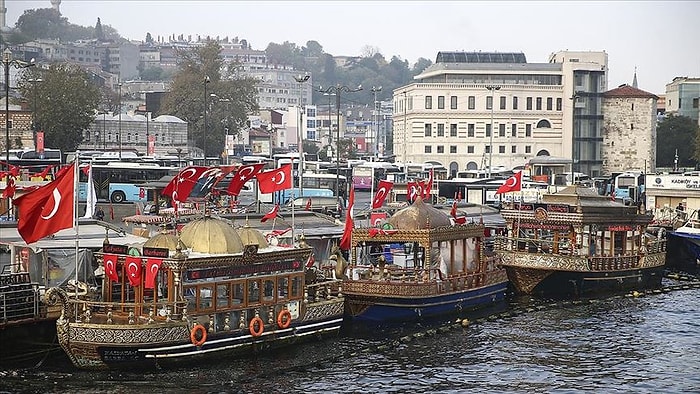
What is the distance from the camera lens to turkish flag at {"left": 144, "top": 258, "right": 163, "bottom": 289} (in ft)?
72.9

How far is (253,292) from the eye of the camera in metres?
23.9

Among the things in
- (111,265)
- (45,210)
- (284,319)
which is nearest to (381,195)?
(284,319)

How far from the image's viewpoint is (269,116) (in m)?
131

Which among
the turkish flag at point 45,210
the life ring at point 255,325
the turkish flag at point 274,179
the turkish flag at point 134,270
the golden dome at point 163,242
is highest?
the turkish flag at point 274,179

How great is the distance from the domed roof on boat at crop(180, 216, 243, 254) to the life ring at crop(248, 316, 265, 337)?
5.41 feet

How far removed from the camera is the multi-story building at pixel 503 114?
279 ft

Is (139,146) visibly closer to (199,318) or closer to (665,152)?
(665,152)

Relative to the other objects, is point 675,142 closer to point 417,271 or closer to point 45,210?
point 417,271

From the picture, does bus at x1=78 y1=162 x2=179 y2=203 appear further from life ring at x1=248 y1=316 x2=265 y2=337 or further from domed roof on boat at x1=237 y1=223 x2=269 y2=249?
life ring at x1=248 y1=316 x2=265 y2=337

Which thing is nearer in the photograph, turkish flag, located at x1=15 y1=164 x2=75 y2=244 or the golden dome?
turkish flag, located at x1=15 y1=164 x2=75 y2=244

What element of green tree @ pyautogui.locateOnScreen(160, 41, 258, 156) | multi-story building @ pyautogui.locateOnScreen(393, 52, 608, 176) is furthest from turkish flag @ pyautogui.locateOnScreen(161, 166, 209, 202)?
green tree @ pyautogui.locateOnScreen(160, 41, 258, 156)

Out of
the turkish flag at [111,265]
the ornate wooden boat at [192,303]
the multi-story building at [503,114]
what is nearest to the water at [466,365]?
the ornate wooden boat at [192,303]

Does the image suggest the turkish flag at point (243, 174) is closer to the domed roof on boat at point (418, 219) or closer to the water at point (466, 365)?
the domed roof on boat at point (418, 219)

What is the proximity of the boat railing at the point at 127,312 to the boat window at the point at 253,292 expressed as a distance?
1827mm
